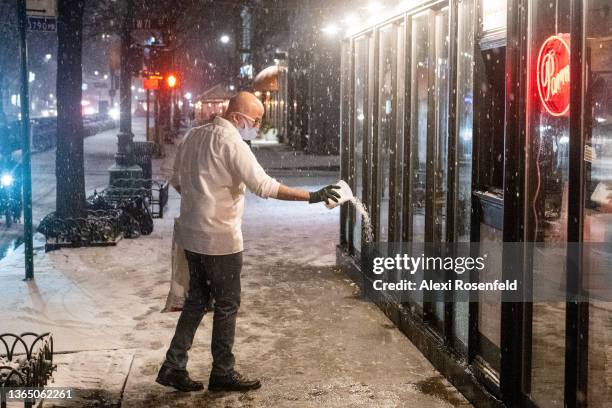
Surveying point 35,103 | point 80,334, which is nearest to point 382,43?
point 80,334

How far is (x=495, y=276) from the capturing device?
5219mm

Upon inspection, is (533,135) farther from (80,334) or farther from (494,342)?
(80,334)

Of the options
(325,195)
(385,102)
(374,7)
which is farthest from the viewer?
(374,7)

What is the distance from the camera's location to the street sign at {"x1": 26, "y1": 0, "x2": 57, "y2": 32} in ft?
29.8

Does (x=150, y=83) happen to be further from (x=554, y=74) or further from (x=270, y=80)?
(x=554, y=74)

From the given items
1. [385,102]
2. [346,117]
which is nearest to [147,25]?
[346,117]

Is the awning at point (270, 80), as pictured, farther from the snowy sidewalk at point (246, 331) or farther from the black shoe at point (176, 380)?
the black shoe at point (176, 380)

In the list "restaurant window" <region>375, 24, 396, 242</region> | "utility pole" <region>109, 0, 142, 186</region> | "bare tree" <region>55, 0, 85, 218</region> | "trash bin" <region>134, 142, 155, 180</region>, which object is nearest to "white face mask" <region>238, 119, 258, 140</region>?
"restaurant window" <region>375, 24, 396, 242</region>

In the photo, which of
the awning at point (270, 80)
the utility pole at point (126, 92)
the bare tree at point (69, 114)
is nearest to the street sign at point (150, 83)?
the utility pole at point (126, 92)

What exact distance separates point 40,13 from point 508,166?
6.46 meters

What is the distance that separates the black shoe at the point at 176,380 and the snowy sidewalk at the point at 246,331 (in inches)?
2.5

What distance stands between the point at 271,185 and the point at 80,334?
106 inches

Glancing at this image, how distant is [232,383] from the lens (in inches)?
215

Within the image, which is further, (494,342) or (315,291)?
(315,291)
